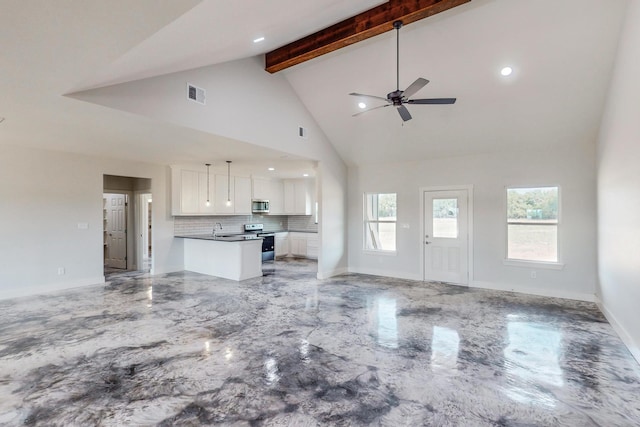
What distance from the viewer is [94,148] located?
5398mm

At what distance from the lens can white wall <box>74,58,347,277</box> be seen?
3715mm

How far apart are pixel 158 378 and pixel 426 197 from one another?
5602 millimetres

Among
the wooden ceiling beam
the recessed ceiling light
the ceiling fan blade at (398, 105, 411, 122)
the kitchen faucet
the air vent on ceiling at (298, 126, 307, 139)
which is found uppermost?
the wooden ceiling beam

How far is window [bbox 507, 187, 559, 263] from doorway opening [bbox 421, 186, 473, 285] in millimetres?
691

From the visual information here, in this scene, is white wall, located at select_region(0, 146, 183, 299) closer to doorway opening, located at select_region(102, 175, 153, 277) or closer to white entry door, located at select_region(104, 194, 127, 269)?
doorway opening, located at select_region(102, 175, 153, 277)

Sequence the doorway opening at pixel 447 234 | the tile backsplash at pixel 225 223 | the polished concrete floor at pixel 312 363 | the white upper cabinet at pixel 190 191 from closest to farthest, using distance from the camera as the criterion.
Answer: the polished concrete floor at pixel 312 363, the doorway opening at pixel 447 234, the white upper cabinet at pixel 190 191, the tile backsplash at pixel 225 223

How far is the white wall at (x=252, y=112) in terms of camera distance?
3715 millimetres

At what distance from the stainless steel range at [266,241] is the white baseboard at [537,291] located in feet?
17.5

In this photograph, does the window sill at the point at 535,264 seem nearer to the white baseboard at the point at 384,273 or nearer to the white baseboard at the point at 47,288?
the white baseboard at the point at 384,273

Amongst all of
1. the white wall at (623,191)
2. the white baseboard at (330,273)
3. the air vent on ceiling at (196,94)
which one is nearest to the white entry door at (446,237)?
the white baseboard at (330,273)

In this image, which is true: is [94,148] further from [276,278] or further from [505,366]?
[505,366]

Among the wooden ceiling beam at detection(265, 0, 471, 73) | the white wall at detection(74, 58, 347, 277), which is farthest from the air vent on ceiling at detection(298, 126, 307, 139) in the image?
the wooden ceiling beam at detection(265, 0, 471, 73)

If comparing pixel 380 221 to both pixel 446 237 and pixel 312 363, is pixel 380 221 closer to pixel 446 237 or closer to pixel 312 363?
pixel 446 237

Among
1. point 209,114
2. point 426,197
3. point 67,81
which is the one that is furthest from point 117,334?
point 426,197
